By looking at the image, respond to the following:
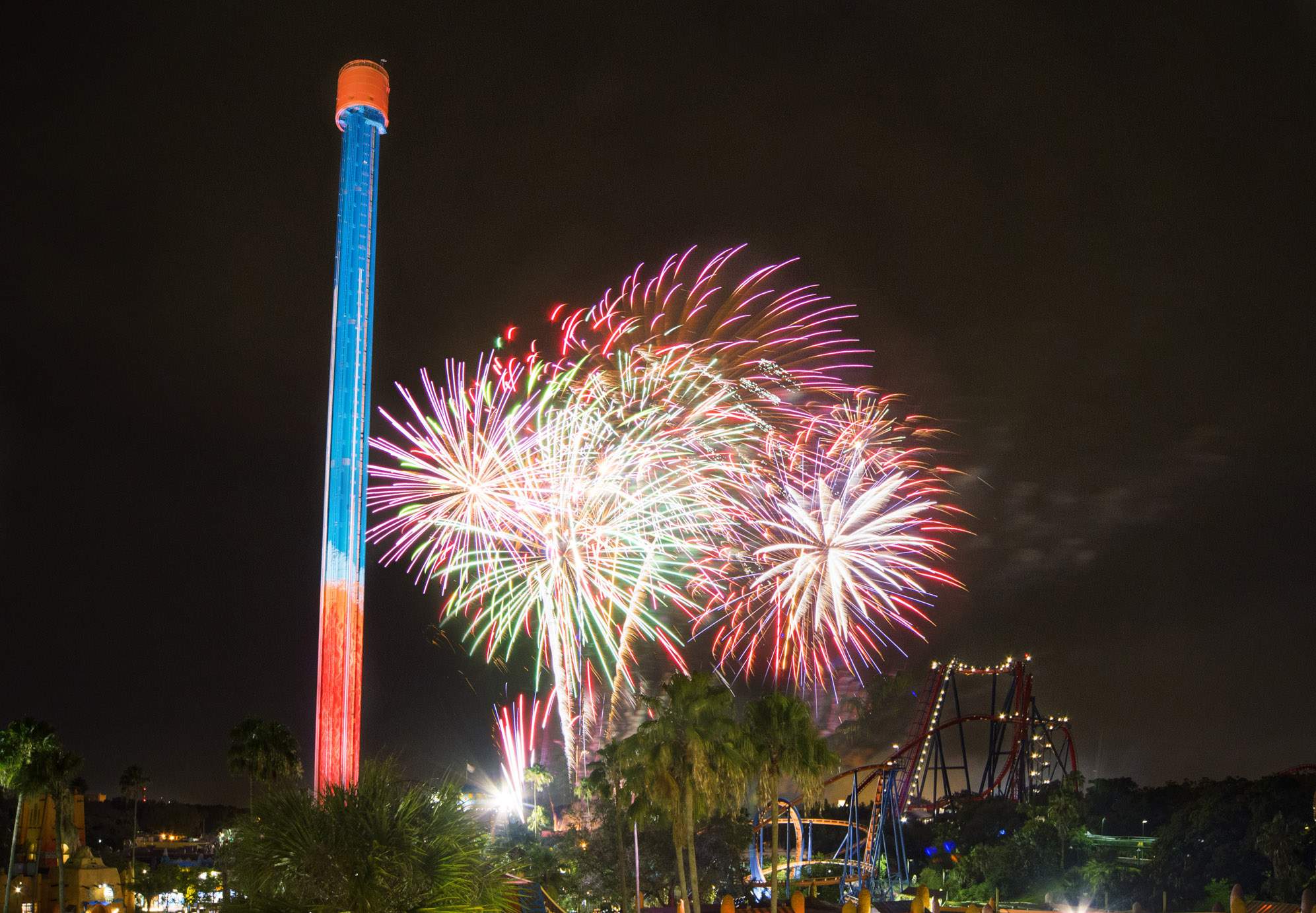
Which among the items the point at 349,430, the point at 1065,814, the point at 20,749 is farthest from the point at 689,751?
the point at 20,749

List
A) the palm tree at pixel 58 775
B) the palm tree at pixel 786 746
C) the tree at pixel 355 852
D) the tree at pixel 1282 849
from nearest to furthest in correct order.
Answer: the tree at pixel 355 852 < the palm tree at pixel 786 746 < the tree at pixel 1282 849 < the palm tree at pixel 58 775

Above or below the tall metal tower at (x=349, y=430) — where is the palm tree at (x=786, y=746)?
below

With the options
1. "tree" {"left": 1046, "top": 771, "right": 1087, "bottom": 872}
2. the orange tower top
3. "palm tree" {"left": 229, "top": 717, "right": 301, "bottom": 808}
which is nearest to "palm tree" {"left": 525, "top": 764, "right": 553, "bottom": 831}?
"palm tree" {"left": 229, "top": 717, "right": 301, "bottom": 808}

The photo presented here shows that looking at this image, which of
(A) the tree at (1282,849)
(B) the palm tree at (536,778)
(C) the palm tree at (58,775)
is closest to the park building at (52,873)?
(C) the palm tree at (58,775)

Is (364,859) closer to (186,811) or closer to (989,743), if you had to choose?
(989,743)

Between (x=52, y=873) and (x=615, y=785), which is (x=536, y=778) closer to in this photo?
(x=52, y=873)

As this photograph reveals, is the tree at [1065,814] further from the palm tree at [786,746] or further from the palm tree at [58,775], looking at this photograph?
the palm tree at [58,775]

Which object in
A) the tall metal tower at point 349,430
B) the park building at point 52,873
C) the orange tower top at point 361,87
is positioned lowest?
the park building at point 52,873

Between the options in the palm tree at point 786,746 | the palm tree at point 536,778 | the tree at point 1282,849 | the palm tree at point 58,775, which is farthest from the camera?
the palm tree at point 536,778
